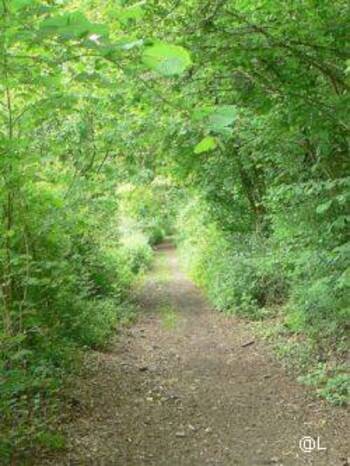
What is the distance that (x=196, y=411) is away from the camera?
6.11m

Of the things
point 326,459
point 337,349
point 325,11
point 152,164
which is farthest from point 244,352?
point 152,164

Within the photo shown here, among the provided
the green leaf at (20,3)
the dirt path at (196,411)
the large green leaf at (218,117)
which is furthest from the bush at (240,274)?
the green leaf at (20,3)

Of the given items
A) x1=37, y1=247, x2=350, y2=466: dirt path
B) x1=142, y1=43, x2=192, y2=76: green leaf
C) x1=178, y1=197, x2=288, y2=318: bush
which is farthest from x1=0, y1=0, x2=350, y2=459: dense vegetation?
x1=37, y1=247, x2=350, y2=466: dirt path

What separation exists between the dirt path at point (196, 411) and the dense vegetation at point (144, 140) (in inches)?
15.7

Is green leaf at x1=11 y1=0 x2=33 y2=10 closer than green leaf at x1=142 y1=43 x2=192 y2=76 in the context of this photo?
No

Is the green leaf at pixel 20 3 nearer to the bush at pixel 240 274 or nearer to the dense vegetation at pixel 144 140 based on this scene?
the dense vegetation at pixel 144 140

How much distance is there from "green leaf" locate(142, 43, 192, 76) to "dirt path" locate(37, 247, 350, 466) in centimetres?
397

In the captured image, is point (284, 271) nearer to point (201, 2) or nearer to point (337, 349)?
point (337, 349)

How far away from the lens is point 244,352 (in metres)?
8.70

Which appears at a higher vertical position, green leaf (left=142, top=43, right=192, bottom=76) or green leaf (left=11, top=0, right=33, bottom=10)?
green leaf (left=11, top=0, right=33, bottom=10)

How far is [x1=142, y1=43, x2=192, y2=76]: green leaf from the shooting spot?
1.49 meters

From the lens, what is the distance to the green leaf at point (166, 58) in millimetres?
1488

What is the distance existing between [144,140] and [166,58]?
7.81 m

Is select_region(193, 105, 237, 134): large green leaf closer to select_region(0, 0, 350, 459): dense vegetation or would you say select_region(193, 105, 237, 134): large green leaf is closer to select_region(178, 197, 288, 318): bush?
select_region(0, 0, 350, 459): dense vegetation
